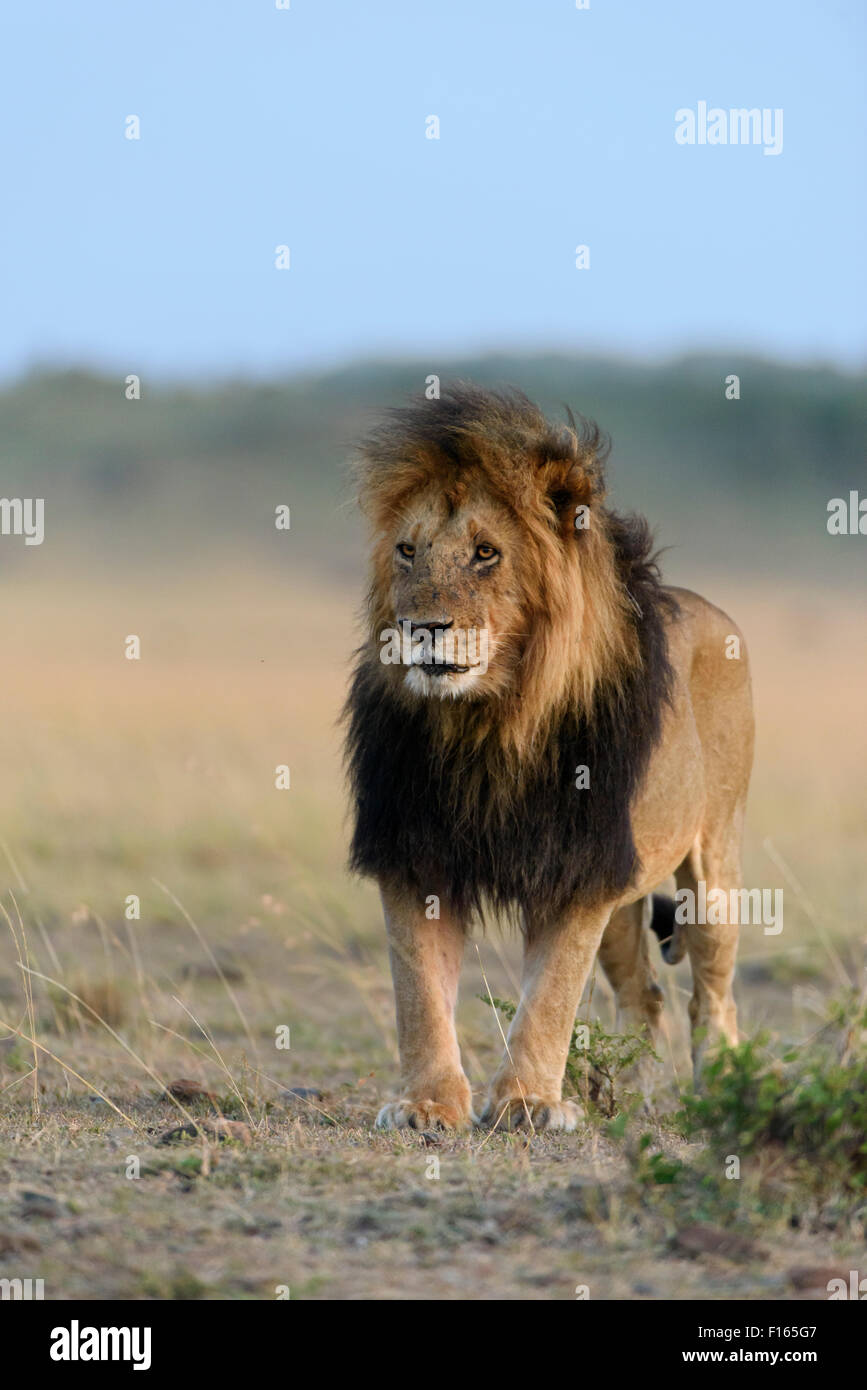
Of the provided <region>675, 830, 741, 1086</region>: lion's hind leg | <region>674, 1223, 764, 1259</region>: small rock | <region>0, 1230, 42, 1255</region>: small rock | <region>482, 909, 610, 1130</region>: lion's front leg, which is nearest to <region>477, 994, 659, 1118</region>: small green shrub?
<region>482, 909, 610, 1130</region>: lion's front leg

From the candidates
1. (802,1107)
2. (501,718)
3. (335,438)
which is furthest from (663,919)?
(335,438)

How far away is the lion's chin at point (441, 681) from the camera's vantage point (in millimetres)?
5406

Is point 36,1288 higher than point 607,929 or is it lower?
lower

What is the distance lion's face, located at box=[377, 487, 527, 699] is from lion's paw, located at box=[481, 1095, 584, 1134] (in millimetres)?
1187

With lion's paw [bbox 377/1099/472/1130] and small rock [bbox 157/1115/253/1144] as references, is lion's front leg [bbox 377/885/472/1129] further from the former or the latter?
small rock [bbox 157/1115/253/1144]

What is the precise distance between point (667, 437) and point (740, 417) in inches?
126

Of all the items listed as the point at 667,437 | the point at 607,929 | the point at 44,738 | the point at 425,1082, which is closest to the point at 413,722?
the point at 425,1082

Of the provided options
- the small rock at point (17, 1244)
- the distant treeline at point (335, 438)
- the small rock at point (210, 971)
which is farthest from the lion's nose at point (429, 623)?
the distant treeline at point (335, 438)

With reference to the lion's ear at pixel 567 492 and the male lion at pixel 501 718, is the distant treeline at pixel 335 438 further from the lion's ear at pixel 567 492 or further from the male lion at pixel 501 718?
the lion's ear at pixel 567 492

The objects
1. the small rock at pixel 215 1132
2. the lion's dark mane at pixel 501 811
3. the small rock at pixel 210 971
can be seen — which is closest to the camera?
the small rock at pixel 215 1132

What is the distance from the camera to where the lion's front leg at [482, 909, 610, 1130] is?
5680 millimetres

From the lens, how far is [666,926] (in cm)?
759

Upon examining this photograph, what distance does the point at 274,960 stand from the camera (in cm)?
1056

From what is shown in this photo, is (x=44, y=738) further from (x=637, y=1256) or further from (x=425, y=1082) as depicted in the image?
(x=637, y=1256)
